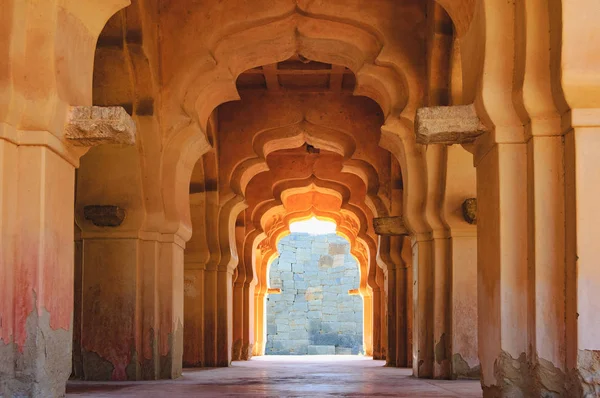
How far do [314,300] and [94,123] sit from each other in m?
29.2

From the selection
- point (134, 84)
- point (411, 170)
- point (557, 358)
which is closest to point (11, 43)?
point (134, 84)

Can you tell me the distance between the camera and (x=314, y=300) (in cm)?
3522

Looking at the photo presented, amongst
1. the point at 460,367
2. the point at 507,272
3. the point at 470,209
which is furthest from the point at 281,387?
the point at 507,272

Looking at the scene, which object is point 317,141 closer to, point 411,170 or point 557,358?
point 411,170

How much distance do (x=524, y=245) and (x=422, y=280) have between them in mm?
4997

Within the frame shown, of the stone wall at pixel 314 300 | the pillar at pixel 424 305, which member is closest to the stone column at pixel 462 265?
the pillar at pixel 424 305

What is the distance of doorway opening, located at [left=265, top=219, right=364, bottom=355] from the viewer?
113ft

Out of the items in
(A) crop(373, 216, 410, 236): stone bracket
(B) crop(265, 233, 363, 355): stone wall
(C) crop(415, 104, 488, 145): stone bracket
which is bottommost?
(B) crop(265, 233, 363, 355): stone wall

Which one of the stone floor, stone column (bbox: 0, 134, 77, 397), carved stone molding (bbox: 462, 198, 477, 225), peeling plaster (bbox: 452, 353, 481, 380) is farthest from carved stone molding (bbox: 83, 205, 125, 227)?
peeling plaster (bbox: 452, 353, 481, 380)

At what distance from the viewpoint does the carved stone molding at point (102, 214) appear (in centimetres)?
973

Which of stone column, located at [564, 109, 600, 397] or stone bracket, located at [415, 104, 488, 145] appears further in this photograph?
stone bracket, located at [415, 104, 488, 145]

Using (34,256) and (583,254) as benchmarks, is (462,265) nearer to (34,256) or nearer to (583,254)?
(583,254)

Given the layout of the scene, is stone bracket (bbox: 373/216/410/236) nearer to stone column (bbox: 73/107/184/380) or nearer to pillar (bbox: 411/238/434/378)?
pillar (bbox: 411/238/434/378)

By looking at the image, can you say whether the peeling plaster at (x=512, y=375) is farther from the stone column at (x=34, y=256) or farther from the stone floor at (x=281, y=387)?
the stone column at (x=34, y=256)
